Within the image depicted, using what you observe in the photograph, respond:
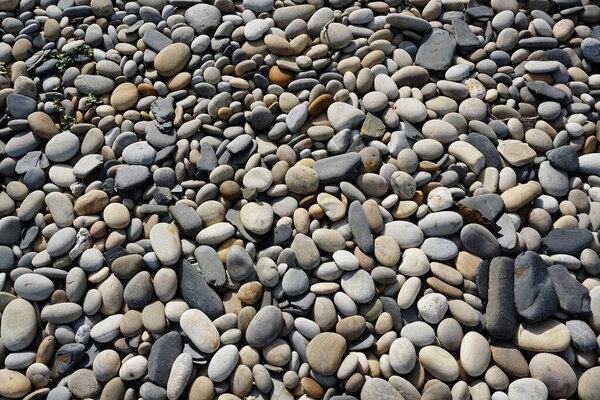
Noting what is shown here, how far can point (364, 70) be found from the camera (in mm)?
2234

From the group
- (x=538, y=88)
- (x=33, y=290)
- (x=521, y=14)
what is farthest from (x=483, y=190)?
(x=33, y=290)

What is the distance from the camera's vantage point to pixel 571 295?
66.8 inches

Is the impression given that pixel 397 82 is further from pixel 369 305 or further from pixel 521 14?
pixel 369 305

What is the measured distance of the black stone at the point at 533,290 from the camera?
166 centimetres

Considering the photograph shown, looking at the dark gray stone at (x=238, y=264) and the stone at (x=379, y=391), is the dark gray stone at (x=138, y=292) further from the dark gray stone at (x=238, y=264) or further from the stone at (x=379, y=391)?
the stone at (x=379, y=391)

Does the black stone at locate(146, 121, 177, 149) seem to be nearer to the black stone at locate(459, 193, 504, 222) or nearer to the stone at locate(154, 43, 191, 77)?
the stone at locate(154, 43, 191, 77)

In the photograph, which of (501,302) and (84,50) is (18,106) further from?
(501,302)

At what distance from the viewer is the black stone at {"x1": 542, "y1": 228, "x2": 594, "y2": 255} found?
1.84 meters

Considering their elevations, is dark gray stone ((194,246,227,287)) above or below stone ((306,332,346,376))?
above

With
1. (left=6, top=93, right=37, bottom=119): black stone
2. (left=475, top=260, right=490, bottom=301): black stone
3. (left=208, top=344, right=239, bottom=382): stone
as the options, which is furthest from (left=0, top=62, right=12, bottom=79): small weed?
(left=475, top=260, right=490, bottom=301): black stone

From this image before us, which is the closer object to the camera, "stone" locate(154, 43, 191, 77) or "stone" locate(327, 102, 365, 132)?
"stone" locate(327, 102, 365, 132)

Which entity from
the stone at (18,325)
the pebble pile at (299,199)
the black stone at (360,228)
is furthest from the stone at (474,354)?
the stone at (18,325)

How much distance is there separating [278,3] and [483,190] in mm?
1500

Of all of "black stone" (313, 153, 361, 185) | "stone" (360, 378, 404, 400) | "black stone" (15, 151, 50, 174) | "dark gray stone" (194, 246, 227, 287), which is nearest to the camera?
"stone" (360, 378, 404, 400)
